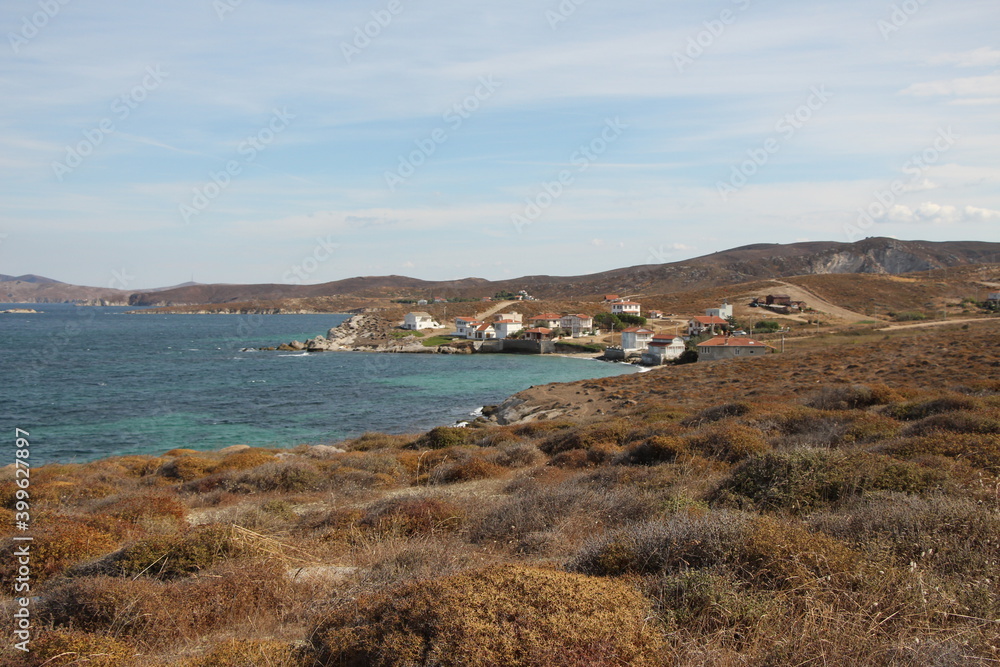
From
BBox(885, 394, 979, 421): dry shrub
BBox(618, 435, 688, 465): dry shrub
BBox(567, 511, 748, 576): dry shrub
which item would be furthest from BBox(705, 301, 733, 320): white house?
BBox(567, 511, 748, 576): dry shrub

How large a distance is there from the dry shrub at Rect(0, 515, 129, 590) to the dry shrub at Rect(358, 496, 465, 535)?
3283 millimetres

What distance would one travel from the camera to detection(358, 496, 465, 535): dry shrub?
7.80 m

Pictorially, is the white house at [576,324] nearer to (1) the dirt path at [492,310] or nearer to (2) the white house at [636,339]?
(2) the white house at [636,339]

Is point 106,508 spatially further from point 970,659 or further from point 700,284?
point 700,284

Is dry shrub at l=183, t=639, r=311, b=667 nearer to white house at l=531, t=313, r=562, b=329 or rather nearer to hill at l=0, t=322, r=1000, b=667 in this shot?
hill at l=0, t=322, r=1000, b=667

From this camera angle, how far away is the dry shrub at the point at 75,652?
378cm

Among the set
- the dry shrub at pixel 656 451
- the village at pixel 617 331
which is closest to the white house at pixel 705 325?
the village at pixel 617 331

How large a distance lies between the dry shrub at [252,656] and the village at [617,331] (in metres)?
57.8

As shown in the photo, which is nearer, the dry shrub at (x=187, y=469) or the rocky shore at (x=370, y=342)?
the dry shrub at (x=187, y=469)

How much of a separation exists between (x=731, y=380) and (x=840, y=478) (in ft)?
95.8

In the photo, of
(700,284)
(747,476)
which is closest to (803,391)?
(747,476)

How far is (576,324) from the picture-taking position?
93.2m

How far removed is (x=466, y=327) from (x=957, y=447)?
9265 cm

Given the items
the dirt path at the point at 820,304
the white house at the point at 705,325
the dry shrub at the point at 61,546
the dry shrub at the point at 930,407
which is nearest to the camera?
the dry shrub at the point at 61,546
